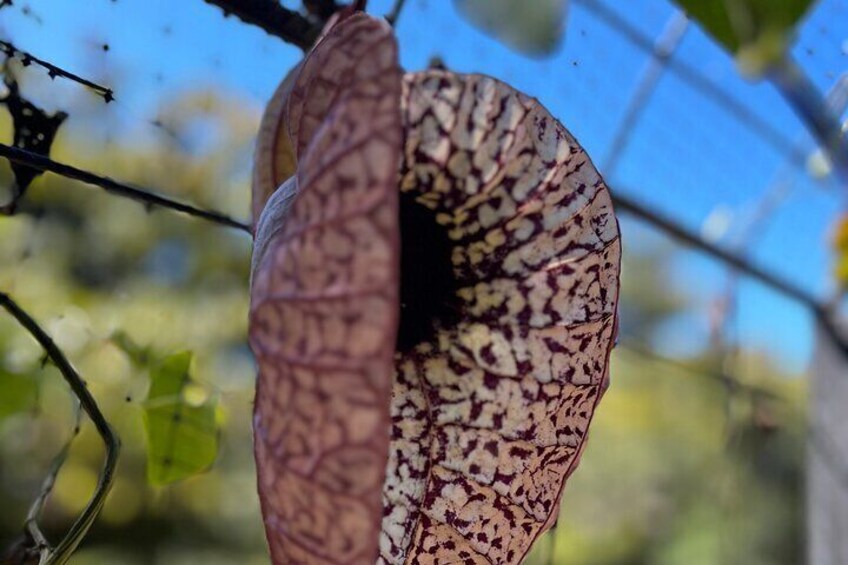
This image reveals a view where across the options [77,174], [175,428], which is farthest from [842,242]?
[77,174]

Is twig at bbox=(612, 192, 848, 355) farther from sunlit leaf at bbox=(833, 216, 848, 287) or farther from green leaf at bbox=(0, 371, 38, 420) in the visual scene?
green leaf at bbox=(0, 371, 38, 420)

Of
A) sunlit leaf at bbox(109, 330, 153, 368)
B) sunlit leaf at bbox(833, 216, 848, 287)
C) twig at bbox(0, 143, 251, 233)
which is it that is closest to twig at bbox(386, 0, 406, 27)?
twig at bbox(0, 143, 251, 233)

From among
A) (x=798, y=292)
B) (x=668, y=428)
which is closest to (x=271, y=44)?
(x=798, y=292)

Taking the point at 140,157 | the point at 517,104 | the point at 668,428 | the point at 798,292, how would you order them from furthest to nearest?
the point at 668,428 → the point at 798,292 → the point at 140,157 → the point at 517,104

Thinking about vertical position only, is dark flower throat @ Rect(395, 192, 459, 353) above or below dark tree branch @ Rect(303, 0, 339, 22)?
below

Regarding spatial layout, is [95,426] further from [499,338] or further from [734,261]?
[734,261]

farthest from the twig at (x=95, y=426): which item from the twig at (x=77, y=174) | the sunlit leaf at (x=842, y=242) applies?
the sunlit leaf at (x=842, y=242)

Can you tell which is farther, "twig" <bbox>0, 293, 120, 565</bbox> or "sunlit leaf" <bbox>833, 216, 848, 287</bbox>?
"sunlit leaf" <bbox>833, 216, 848, 287</bbox>

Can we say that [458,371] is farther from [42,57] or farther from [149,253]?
[149,253]

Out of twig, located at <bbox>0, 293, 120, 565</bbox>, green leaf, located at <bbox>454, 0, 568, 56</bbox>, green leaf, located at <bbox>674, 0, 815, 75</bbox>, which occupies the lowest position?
twig, located at <bbox>0, 293, 120, 565</bbox>
